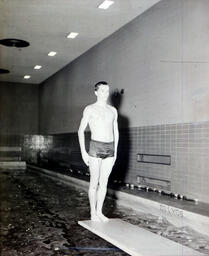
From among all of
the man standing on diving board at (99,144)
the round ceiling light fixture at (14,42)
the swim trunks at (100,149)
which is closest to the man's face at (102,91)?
the man standing on diving board at (99,144)

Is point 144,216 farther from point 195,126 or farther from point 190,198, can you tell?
point 195,126

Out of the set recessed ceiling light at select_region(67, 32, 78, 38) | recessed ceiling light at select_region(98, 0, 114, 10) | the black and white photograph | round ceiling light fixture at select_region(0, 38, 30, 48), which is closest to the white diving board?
the black and white photograph

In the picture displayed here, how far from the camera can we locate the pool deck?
13.2 ft

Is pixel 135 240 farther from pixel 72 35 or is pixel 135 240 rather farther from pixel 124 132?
pixel 72 35

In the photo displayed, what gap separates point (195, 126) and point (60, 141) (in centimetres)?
845

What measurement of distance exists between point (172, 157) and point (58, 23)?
414 centimetres

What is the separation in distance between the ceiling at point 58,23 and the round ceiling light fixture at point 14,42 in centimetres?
18

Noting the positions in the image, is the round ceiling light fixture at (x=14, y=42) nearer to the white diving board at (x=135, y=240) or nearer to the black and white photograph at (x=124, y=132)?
the black and white photograph at (x=124, y=132)

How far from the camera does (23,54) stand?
10570mm

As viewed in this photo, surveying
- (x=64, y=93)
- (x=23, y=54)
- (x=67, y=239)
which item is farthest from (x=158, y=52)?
(x=64, y=93)

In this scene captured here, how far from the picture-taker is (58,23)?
7.70m

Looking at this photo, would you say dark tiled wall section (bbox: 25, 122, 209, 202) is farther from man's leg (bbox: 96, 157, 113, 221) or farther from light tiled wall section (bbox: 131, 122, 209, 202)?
man's leg (bbox: 96, 157, 113, 221)

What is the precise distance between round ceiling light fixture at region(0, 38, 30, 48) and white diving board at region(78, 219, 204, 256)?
249 inches

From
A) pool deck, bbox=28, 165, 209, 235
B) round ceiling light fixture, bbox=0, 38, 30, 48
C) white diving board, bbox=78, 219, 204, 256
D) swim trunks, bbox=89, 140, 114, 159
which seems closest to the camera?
white diving board, bbox=78, 219, 204, 256
